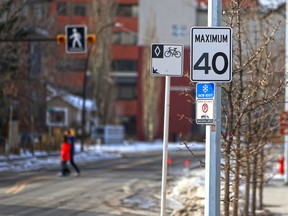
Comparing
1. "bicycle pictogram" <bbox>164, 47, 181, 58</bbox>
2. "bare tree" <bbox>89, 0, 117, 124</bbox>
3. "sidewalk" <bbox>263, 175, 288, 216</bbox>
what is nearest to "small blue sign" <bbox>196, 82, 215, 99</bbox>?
"bicycle pictogram" <bbox>164, 47, 181, 58</bbox>

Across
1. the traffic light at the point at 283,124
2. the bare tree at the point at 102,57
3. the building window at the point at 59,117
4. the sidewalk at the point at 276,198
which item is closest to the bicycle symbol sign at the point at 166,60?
the sidewalk at the point at 276,198

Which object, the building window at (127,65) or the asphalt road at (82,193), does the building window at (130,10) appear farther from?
the asphalt road at (82,193)

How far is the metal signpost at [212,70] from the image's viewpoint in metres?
9.19

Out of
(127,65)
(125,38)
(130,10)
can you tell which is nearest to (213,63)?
(127,65)

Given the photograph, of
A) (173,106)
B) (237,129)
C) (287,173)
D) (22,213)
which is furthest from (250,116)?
(173,106)

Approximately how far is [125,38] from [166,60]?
74.2 meters

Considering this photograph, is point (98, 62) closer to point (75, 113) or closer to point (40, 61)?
point (75, 113)

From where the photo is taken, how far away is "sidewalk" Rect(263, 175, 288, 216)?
1695 cm

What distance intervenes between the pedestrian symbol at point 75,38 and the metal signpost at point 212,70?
17.1 meters

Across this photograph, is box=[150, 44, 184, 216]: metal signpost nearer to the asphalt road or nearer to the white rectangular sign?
the white rectangular sign

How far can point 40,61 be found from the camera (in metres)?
41.8

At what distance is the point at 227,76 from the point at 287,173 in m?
15.3

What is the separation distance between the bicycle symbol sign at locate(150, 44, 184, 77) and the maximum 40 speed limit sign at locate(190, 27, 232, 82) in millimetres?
1419

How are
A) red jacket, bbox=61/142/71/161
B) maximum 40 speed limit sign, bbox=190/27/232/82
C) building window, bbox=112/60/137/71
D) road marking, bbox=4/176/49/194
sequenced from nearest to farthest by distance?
maximum 40 speed limit sign, bbox=190/27/232/82 → road marking, bbox=4/176/49/194 → red jacket, bbox=61/142/71/161 → building window, bbox=112/60/137/71
